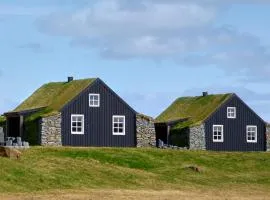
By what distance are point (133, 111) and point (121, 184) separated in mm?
24133


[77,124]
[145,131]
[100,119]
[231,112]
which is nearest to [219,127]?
[231,112]

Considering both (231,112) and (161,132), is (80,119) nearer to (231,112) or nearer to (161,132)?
(161,132)

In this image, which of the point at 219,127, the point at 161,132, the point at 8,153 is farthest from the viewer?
the point at 161,132

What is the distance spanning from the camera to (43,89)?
78062 mm

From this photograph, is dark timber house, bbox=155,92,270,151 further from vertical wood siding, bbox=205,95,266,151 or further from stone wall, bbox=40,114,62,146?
stone wall, bbox=40,114,62,146

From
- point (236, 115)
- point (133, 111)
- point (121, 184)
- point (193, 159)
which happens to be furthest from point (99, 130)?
point (121, 184)

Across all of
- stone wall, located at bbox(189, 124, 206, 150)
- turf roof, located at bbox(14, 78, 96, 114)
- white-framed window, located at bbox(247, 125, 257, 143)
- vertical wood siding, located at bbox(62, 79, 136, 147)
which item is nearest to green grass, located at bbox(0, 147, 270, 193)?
vertical wood siding, located at bbox(62, 79, 136, 147)

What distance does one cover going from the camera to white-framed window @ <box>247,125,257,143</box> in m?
79.8

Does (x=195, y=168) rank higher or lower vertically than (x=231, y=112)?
lower

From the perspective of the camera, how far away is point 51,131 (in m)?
68.2

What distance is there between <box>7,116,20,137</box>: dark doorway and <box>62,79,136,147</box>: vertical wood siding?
5398 millimetres

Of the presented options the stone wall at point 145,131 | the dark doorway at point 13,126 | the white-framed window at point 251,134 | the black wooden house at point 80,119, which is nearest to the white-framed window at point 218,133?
the white-framed window at point 251,134

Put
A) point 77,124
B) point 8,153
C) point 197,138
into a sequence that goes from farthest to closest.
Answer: point 197,138 < point 77,124 < point 8,153

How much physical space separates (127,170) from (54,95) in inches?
881
